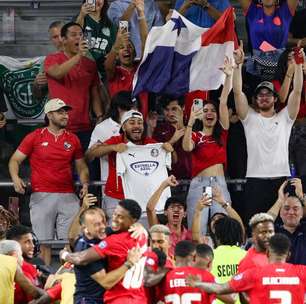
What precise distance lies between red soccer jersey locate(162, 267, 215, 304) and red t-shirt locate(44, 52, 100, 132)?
491 cm

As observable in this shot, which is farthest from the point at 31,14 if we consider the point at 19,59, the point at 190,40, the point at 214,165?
the point at 214,165

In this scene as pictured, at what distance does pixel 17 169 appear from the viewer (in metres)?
20.6

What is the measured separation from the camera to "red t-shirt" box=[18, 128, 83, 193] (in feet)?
67.5

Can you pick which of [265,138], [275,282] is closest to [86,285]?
[275,282]

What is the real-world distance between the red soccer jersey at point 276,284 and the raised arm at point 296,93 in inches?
172

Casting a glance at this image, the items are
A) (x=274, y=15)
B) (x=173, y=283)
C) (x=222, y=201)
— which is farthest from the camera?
(x=274, y=15)

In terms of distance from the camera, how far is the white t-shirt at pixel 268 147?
20.5 meters

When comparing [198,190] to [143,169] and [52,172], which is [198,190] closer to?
[143,169]

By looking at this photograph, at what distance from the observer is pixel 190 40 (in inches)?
858

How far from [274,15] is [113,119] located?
244cm

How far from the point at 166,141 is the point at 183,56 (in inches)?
55.3

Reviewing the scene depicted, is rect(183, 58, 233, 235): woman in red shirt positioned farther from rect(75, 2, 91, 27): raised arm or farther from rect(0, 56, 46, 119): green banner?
rect(0, 56, 46, 119): green banner

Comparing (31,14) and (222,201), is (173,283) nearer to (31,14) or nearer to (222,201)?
(222,201)

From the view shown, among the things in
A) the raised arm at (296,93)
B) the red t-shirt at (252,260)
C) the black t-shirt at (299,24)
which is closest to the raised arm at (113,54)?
the raised arm at (296,93)
